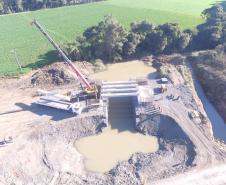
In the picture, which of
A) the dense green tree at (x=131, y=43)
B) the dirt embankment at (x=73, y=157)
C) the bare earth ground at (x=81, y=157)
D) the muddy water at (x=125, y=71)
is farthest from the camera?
the dense green tree at (x=131, y=43)

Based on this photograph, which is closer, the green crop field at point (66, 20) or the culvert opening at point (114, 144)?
the culvert opening at point (114, 144)

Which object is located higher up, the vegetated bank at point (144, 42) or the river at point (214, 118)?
the vegetated bank at point (144, 42)

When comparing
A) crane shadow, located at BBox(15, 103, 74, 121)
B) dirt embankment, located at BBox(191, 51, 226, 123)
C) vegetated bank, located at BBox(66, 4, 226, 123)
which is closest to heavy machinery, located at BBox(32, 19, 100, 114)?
crane shadow, located at BBox(15, 103, 74, 121)

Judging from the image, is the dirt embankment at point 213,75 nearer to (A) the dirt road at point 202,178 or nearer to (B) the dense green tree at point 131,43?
(B) the dense green tree at point 131,43

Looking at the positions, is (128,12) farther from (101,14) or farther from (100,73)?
(100,73)

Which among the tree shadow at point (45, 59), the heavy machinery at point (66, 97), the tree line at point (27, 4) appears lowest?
the heavy machinery at point (66, 97)

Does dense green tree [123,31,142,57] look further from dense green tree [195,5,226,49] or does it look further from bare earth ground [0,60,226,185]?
bare earth ground [0,60,226,185]

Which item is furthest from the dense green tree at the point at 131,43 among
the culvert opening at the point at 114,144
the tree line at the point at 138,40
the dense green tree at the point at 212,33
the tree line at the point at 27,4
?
the tree line at the point at 27,4
